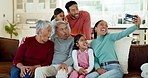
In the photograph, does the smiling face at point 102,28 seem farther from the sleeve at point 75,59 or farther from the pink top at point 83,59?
the sleeve at point 75,59

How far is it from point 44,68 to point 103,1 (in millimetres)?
5260

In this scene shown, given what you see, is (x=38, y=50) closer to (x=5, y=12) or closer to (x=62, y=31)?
(x=62, y=31)

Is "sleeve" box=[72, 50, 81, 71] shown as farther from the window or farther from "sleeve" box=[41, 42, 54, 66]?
the window

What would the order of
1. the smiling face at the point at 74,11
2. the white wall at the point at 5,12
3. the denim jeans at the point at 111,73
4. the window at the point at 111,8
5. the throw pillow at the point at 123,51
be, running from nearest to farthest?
the denim jeans at the point at 111,73 → the throw pillow at the point at 123,51 → the smiling face at the point at 74,11 → the white wall at the point at 5,12 → the window at the point at 111,8

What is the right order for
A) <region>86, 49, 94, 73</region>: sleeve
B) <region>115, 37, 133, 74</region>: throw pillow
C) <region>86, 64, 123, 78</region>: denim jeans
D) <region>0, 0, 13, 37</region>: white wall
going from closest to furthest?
<region>86, 64, 123, 78</region>: denim jeans < <region>86, 49, 94, 73</region>: sleeve < <region>115, 37, 133, 74</region>: throw pillow < <region>0, 0, 13, 37</region>: white wall

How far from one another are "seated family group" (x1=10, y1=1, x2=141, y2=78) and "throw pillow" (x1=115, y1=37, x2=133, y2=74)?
Result: 62mm

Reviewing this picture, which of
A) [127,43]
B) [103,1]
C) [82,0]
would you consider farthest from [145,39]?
[127,43]

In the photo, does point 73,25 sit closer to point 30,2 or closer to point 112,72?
point 112,72

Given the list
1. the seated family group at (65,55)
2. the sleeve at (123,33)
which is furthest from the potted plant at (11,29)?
the sleeve at (123,33)

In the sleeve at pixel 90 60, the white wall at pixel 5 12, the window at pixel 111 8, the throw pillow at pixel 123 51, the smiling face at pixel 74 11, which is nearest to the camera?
the sleeve at pixel 90 60

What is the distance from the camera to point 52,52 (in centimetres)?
296

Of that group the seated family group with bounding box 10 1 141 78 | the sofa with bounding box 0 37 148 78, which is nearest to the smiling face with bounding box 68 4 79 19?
the seated family group with bounding box 10 1 141 78

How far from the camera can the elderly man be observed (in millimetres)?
2768

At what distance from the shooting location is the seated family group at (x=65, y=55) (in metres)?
2.76
